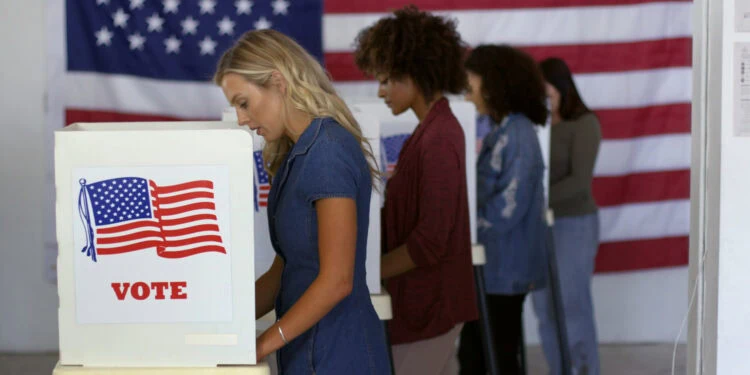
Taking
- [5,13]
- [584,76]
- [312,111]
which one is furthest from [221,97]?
[312,111]

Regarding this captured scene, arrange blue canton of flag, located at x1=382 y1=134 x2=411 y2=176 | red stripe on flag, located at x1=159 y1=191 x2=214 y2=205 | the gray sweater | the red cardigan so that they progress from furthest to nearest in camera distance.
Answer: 1. the gray sweater
2. blue canton of flag, located at x1=382 y1=134 x2=411 y2=176
3. the red cardigan
4. red stripe on flag, located at x1=159 y1=191 x2=214 y2=205

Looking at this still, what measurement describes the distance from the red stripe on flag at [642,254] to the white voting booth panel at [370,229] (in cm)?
260

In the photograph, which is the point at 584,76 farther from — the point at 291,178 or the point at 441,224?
the point at 291,178

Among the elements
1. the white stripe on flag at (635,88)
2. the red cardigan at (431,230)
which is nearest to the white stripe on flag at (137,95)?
the white stripe on flag at (635,88)

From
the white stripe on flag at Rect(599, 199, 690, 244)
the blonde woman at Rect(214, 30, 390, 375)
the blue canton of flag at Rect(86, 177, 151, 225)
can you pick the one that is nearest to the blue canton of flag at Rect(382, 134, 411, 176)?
the blonde woman at Rect(214, 30, 390, 375)

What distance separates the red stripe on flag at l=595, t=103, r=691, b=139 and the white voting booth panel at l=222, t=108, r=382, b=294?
2487mm

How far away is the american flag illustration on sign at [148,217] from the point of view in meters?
1.62

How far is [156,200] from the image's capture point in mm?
1622

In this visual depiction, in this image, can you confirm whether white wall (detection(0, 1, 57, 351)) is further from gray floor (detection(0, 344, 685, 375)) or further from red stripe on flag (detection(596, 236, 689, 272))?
red stripe on flag (detection(596, 236, 689, 272))

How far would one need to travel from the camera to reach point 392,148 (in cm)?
295

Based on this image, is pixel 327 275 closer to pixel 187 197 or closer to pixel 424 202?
pixel 187 197

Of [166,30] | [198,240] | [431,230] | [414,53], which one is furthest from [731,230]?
[166,30]

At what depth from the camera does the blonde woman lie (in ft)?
5.51

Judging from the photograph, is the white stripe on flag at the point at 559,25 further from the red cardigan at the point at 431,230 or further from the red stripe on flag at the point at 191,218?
the red stripe on flag at the point at 191,218
